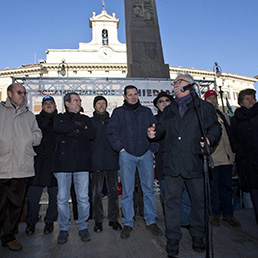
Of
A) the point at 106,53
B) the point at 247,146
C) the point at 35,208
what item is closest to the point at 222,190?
the point at 247,146

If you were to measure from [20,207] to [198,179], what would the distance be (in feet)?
7.99

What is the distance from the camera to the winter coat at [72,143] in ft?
9.80

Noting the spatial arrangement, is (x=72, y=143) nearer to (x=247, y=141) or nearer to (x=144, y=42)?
(x=247, y=141)

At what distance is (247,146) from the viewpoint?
3.01m

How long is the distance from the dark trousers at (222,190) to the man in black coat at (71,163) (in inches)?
84.5

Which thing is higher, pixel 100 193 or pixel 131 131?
pixel 131 131

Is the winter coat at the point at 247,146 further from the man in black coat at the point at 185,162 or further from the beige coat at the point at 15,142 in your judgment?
the beige coat at the point at 15,142

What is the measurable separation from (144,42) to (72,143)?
4.78m

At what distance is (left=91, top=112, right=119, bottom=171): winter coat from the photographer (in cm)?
340

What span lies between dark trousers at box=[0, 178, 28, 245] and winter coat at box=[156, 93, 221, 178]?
6.77 ft

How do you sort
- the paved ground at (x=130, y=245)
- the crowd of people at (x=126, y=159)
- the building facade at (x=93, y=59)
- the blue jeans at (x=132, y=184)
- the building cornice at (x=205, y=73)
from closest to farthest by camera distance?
the paved ground at (x=130, y=245), the crowd of people at (x=126, y=159), the blue jeans at (x=132, y=184), the building facade at (x=93, y=59), the building cornice at (x=205, y=73)

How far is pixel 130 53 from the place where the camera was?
6582mm

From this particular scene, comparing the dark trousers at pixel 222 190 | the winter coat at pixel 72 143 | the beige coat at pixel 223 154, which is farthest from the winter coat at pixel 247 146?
the winter coat at pixel 72 143

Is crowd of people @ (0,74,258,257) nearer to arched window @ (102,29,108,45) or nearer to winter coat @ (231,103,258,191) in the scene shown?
winter coat @ (231,103,258,191)
